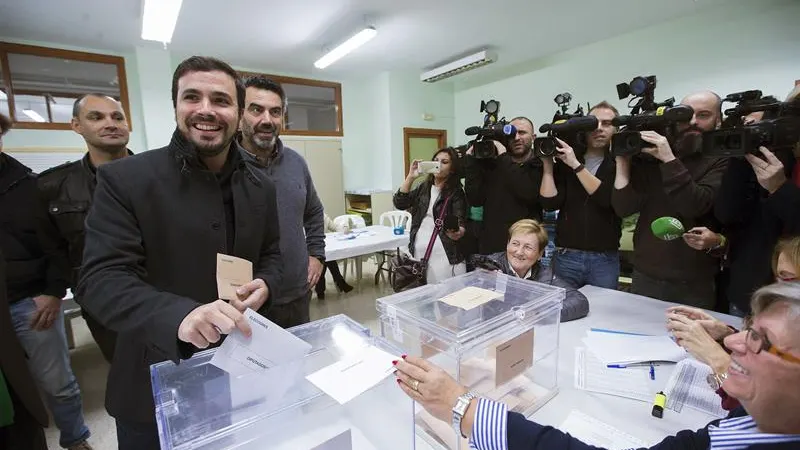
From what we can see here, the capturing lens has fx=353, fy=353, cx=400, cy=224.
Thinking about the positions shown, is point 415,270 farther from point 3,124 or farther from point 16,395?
point 3,124

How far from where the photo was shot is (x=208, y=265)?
0.96 m

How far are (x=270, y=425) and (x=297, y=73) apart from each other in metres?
5.73

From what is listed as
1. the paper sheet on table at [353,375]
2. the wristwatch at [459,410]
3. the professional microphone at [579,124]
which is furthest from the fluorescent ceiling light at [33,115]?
the wristwatch at [459,410]

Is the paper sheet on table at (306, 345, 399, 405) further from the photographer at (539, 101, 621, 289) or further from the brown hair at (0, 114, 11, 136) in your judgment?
the brown hair at (0, 114, 11, 136)

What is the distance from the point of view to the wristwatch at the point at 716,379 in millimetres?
896

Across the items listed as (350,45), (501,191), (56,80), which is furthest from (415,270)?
(56,80)

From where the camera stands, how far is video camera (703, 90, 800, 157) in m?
1.30

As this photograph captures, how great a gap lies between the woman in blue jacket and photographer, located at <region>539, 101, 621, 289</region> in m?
1.33

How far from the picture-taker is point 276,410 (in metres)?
0.72

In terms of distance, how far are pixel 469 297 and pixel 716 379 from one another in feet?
2.19

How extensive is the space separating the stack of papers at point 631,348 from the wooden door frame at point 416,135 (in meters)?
5.12

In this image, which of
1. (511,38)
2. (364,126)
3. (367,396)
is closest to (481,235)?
(367,396)

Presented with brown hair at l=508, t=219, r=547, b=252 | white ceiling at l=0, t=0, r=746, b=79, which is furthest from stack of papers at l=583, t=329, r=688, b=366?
white ceiling at l=0, t=0, r=746, b=79

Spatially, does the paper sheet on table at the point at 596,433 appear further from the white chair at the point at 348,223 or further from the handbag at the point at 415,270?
the white chair at the point at 348,223
